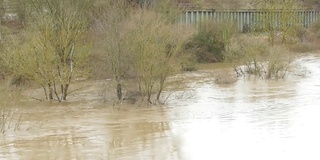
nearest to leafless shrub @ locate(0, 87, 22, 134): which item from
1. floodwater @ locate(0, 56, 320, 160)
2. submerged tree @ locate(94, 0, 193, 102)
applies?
floodwater @ locate(0, 56, 320, 160)

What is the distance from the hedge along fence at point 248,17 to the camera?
4981 cm

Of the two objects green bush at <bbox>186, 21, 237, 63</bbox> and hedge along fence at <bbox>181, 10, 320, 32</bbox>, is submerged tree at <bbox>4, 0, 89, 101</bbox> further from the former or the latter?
hedge along fence at <bbox>181, 10, 320, 32</bbox>

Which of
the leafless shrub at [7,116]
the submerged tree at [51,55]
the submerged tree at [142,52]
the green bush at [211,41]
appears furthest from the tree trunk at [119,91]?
the green bush at [211,41]

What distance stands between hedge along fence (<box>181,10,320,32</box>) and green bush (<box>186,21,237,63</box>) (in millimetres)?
1439

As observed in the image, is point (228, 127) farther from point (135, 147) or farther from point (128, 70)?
point (128, 70)

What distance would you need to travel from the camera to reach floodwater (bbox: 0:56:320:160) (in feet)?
58.2

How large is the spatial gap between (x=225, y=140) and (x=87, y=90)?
14.3 metres

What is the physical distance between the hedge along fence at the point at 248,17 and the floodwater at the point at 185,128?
18.5 m

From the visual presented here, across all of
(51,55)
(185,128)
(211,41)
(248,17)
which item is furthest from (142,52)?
(248,17)

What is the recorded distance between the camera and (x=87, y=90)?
31.9m

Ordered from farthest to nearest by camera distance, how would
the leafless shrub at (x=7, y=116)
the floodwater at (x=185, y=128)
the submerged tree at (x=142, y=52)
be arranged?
the submerged tree at (x=142, y=52)
the leafless shrub at (x=7, y=116)
the floodwater at (x=185, y=128)

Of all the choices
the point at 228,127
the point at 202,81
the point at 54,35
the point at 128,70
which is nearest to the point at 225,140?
the point at 228,127

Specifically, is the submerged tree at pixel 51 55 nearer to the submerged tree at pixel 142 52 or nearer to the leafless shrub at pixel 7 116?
the submerged tree at pixel 142 52

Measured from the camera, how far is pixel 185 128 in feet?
70.3
